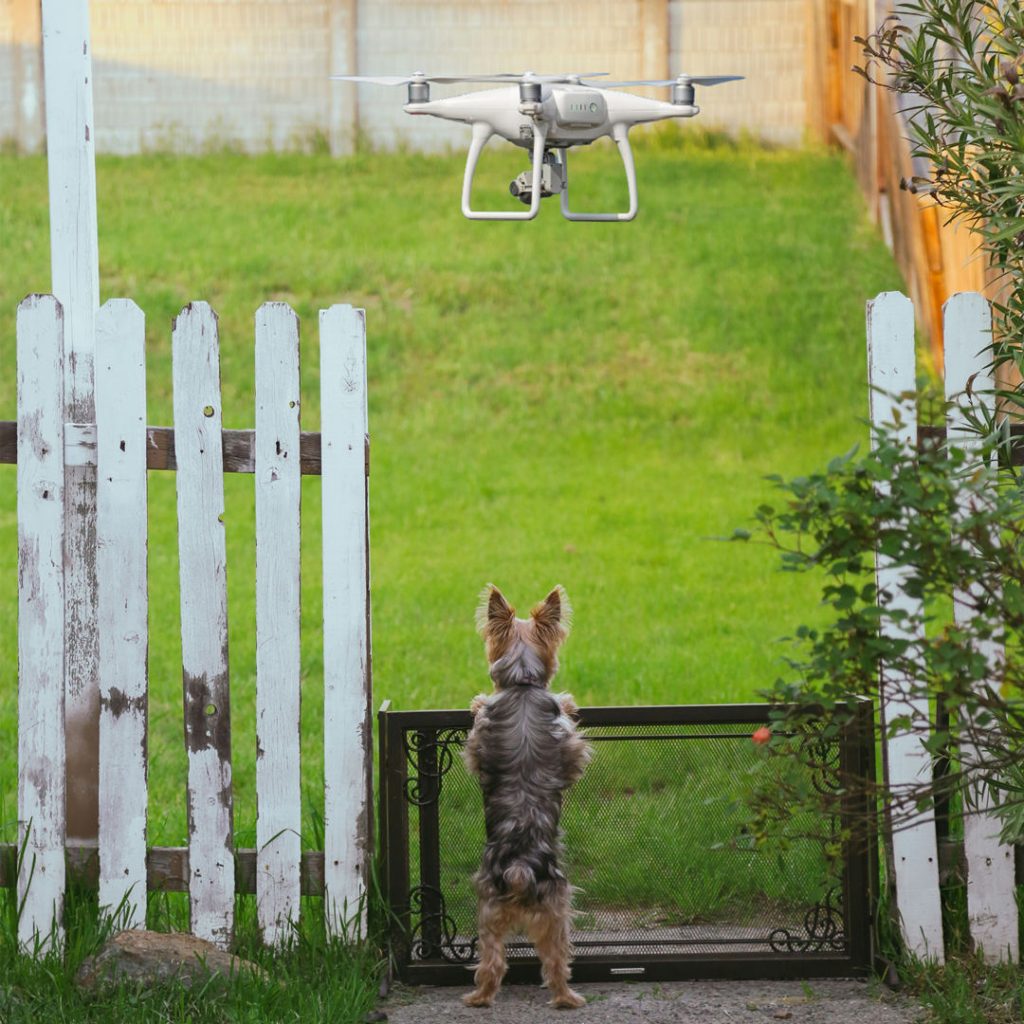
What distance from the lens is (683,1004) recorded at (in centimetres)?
372

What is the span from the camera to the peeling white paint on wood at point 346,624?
3.83 metres

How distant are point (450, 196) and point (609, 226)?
1.76m

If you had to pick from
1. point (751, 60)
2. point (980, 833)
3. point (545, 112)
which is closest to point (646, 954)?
point (980, 833)

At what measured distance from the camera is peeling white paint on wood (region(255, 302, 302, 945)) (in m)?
3.82

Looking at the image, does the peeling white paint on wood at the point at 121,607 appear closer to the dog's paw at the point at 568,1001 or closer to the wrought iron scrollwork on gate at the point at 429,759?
the wrought iron scrollwork on gate at the point at 429,759

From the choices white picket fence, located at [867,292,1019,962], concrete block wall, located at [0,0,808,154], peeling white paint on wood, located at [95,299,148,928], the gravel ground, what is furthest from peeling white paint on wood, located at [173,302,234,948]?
concrete block wall, located at [0,0,808,154]

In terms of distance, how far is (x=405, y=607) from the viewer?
818 centimetres

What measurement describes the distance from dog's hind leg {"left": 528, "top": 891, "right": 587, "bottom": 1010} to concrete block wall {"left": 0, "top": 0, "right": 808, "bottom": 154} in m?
12.8

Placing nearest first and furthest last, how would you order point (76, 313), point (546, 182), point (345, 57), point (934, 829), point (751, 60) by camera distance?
1. point (546, 182)
2. point (934, 829)
3. point (76, 313)
4. point (345, 57)
5. point (751, 60)

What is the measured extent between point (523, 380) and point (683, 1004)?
28.8ft

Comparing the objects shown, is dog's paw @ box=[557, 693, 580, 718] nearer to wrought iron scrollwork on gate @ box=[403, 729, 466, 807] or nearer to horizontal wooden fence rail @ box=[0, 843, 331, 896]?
wrought iron scrollwork on gate @ box=[403, 729, 466, 807]

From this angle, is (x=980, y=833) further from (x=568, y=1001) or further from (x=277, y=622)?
(x=277, y=622)

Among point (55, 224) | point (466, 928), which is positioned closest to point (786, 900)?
point (466, 928)

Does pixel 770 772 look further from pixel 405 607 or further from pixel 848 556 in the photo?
pixel 405 607
